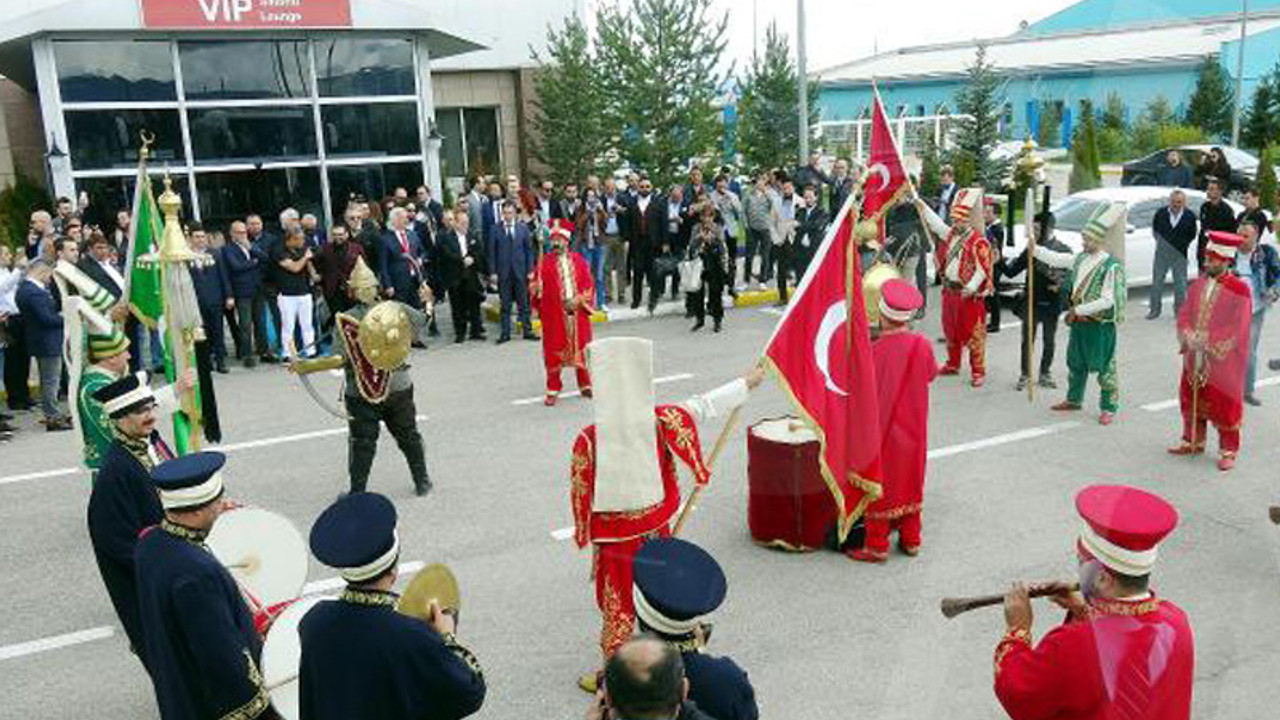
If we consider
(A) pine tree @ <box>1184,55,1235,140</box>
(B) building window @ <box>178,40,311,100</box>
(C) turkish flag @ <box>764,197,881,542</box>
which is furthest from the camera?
(A) pine tree @ <box>1184,55,1235,140</box>

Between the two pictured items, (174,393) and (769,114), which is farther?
(769,114)

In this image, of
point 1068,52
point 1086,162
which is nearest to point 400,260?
point 1086,162

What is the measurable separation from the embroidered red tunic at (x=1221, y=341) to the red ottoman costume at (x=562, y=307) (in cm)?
560

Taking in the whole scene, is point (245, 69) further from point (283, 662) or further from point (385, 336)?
point (283, 662)

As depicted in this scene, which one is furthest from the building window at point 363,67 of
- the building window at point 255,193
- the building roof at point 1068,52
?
the building roof at point 1068,52

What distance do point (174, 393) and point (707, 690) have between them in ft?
13.9

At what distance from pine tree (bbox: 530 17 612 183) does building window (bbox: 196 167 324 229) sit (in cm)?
680

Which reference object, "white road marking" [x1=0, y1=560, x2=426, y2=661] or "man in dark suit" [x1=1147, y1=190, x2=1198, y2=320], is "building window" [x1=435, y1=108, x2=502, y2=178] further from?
"white road marking" [x1=0, y1=560, x2=426, y2=661]

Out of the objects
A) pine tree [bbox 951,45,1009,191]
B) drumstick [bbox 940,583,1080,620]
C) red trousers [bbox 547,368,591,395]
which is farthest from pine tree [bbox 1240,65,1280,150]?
drumstick [bbox 940,583,1080,620]

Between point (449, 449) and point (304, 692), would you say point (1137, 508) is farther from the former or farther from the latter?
point (449, 449)

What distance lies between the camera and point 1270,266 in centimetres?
1072

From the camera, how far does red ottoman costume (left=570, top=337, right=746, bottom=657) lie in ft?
16.9

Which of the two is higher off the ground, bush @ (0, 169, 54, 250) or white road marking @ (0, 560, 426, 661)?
bush @ (0, 169, 54, 250)

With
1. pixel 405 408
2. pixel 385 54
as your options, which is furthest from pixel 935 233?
pixel 385 54
